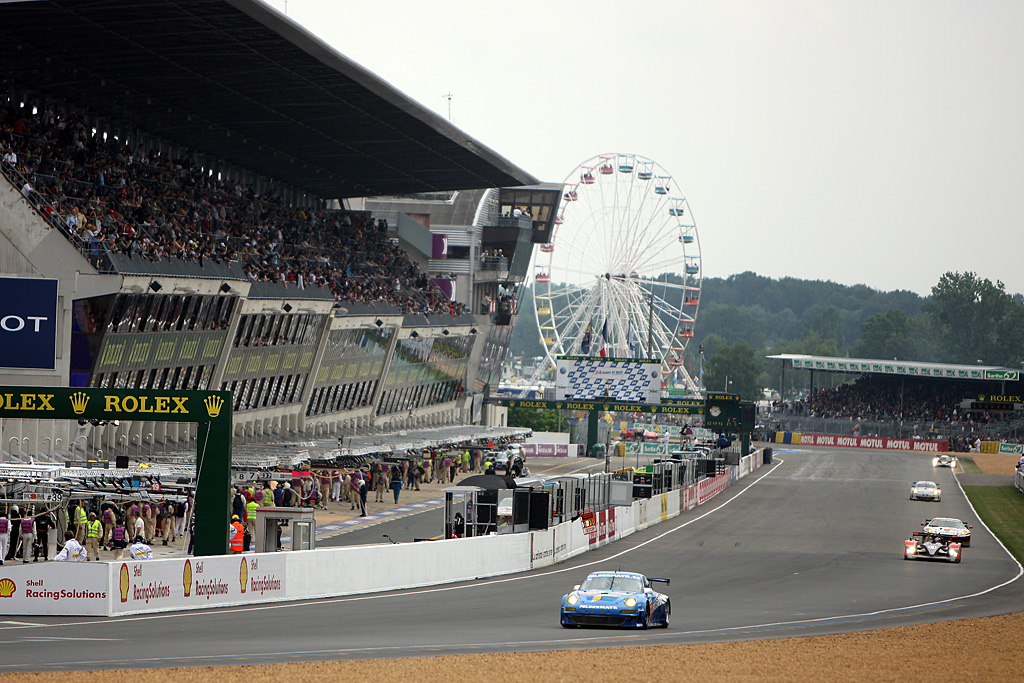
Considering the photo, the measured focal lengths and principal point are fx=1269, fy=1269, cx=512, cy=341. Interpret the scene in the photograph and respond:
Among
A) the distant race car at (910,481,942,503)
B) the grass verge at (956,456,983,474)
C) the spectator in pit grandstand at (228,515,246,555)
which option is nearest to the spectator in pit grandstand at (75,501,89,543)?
the spectator in pit grandstand at (228,515,246,555)

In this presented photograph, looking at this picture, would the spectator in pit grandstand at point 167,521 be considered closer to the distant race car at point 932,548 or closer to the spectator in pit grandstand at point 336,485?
the spectator in pit grandstand at point 336,485

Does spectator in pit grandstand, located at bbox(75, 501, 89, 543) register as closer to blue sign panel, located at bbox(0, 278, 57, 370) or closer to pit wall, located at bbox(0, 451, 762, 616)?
pit wall, located at bbox(0, 451, 762, 616)

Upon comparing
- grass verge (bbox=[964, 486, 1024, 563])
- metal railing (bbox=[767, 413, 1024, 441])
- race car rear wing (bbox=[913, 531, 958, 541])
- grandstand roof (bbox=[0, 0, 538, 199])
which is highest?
grandstand roof (bbox=[0, 0, 538, 199])

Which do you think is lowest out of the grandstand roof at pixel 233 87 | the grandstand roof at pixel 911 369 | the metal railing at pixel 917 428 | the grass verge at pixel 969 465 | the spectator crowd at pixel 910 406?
the grass verge at pixel 969 465

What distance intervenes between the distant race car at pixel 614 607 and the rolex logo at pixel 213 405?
25.0ft

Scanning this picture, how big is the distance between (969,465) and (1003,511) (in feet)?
122

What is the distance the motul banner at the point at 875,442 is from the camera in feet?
362

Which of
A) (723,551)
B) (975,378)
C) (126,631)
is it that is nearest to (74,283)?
(126,631)

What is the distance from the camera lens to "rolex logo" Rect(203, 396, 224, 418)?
24422 millimetres

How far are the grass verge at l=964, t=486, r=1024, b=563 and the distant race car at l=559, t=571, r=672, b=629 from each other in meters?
19.7

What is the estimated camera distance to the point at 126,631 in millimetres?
19797

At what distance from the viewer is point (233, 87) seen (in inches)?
1816

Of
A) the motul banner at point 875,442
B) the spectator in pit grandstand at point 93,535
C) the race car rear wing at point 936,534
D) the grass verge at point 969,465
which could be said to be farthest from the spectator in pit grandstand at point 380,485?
the motul banner at point 875,442

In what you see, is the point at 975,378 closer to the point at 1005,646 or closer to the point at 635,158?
the point at 635,158
